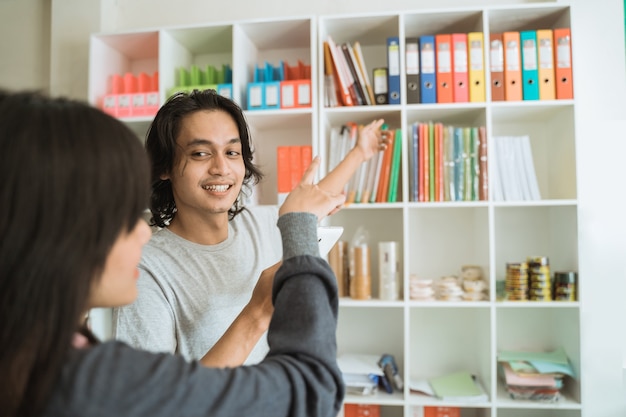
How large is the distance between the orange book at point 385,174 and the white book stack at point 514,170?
515mm

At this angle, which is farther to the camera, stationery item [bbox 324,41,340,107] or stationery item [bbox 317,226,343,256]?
stationery item [bbox 324,41,340,107]

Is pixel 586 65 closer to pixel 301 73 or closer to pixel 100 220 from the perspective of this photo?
pixel 301 73

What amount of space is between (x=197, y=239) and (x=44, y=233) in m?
0.78

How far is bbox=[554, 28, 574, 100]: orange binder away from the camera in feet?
7.16

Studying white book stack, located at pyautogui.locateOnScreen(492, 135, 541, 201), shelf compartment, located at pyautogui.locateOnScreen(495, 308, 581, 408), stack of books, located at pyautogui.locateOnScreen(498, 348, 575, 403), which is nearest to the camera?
stack of books, located at pyautogui.locateOnScreen(498, 348, 575, 403)

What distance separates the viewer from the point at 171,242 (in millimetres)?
1270

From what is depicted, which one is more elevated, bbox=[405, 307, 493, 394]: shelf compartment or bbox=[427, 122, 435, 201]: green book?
bbox=[427, 122, 435, 201]: green book

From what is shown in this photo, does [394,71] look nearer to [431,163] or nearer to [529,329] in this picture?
[431,163]

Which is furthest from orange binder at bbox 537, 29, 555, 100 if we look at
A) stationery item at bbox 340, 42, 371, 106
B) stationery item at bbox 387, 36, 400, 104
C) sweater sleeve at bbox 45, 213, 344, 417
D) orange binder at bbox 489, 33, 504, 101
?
sweater sleeve at bbox 45, 213, 344, 417

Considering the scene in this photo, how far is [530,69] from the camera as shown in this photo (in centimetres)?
222

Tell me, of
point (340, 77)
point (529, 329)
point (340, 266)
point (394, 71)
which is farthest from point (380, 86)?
point (529, 329)

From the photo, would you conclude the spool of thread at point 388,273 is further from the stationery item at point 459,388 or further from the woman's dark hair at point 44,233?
the woman's dark hair at point 44,233

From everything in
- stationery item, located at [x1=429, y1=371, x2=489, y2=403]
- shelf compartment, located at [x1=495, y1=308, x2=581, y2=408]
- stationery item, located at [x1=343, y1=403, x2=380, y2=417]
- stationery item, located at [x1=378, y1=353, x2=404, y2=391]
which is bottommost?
stationery item, located at [x1=343, y1=403, x2=380, y2=417]

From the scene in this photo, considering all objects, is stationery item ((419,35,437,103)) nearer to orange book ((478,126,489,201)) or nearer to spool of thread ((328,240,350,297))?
orange book ((478,126,489,201))
